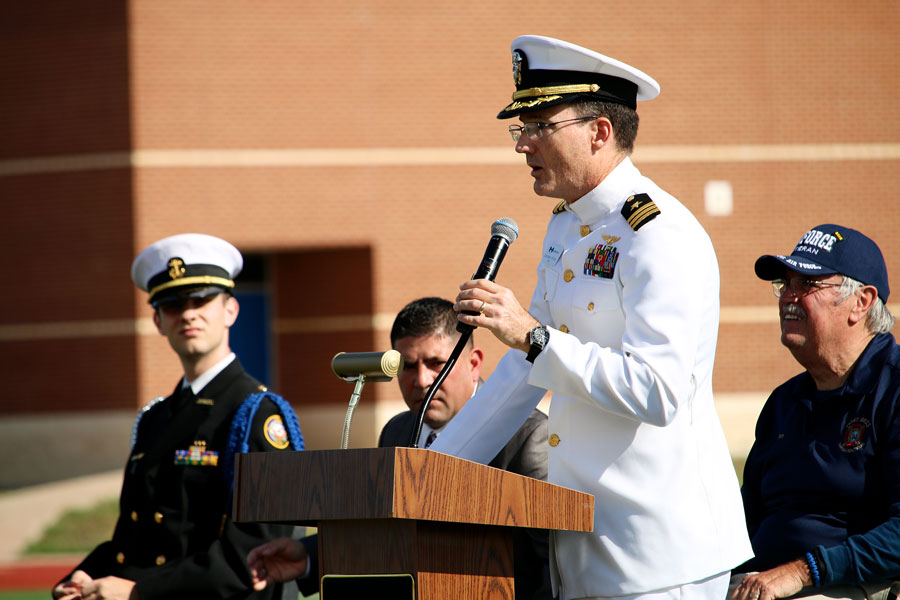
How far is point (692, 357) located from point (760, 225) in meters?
15.9

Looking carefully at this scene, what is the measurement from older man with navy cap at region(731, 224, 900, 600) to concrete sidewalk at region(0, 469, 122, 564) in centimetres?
1045

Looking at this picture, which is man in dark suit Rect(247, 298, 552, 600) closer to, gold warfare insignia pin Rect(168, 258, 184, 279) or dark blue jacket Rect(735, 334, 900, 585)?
dark blue jacket Rect(735, 334, 900, 585)

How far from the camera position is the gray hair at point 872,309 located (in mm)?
3465

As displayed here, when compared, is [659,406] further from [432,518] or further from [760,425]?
[760,425]

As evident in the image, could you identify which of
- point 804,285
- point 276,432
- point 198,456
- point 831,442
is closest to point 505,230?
point 804,285

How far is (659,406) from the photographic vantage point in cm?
247

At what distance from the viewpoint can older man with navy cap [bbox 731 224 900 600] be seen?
3.16 meters

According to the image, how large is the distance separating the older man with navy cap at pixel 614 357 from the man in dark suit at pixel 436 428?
0.47m

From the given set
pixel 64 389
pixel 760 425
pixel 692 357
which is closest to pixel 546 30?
pixel 64 389

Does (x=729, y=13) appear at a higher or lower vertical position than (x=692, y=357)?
higher

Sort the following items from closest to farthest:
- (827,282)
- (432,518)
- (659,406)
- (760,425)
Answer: (432,518)
(659,406)
(827,282)
(760,425)

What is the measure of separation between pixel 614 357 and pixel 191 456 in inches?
78.4

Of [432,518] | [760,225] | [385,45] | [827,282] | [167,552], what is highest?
[385,45]

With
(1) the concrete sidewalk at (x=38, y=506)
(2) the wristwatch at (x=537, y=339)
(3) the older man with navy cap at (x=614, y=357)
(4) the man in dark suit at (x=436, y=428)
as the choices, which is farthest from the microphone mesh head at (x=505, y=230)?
(1) the concrete sidewalk at (x=38, y=506)
